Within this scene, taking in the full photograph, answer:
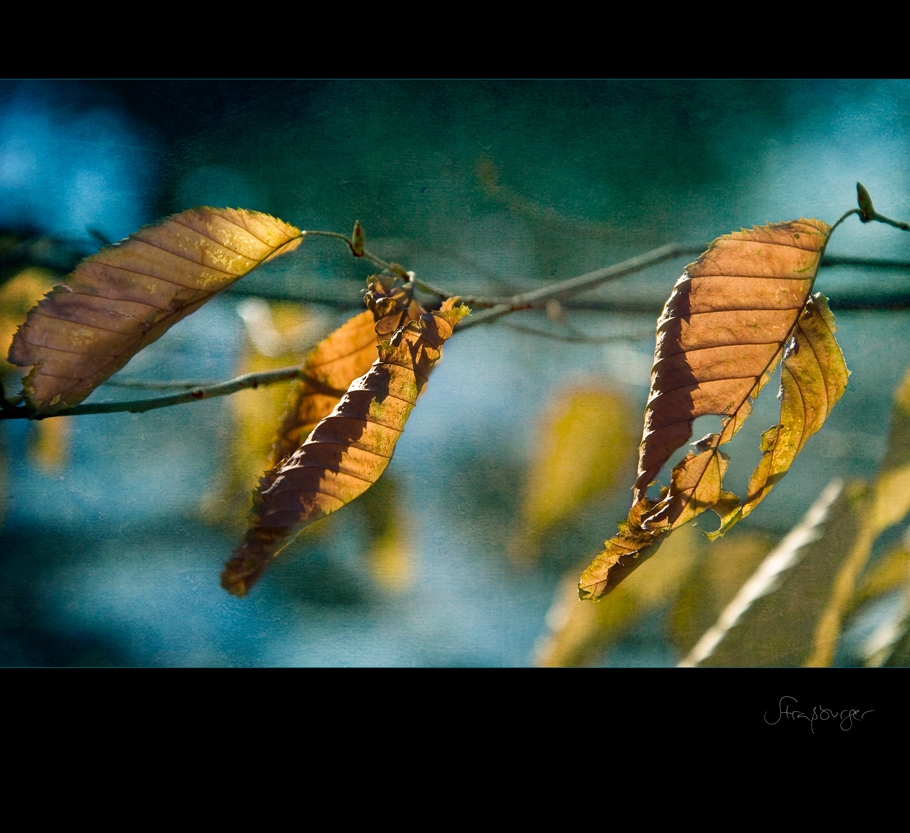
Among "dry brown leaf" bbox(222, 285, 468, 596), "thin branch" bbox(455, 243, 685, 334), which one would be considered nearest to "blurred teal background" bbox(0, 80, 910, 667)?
"thin branch" bbox(455, 243, 685, 334)

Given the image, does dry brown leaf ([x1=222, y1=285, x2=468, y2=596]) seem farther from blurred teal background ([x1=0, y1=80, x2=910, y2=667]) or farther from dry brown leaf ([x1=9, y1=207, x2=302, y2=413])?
blurred teal background ([x1=0, y1=80, x2=910, y2=667])

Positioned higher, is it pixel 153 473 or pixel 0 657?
pixel 153 473

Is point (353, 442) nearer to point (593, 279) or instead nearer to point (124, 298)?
point (124, 298)
